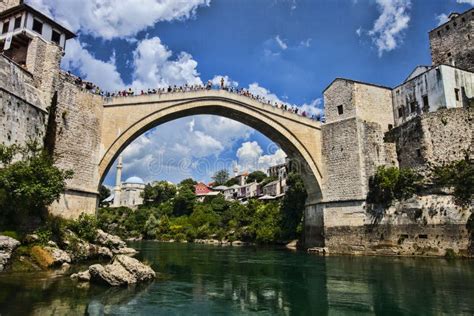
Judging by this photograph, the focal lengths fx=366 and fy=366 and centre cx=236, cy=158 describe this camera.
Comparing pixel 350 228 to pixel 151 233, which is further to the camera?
pixel 151 233

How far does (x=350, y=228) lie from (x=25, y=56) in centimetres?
1793

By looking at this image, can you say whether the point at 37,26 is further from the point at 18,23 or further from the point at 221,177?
the point at 221,177

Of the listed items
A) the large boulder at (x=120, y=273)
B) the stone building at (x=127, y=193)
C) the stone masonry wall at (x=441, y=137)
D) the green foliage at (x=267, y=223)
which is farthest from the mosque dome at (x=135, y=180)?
the large boulder at (x=120, y=273)

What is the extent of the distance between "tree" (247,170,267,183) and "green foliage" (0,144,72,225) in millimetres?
49217

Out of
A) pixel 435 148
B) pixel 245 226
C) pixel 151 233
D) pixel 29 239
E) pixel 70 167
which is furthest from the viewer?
pixel 151 233

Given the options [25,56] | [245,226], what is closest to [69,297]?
[25,56]

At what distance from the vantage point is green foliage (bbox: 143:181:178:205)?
53312mm

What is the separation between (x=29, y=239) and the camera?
1137 centimetres

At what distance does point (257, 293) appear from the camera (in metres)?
9.25

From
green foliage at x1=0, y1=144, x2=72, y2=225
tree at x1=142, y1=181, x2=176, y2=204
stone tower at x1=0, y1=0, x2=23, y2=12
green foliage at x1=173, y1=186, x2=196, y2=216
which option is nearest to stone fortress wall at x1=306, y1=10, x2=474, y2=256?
green foliage at x1=0, y1=144, x2=72, y2=225

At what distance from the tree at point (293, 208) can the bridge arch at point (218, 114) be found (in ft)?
10.9

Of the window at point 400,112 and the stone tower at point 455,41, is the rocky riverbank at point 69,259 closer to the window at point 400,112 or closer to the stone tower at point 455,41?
the window at point 400,112

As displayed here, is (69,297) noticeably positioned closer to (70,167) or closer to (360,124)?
(70,167)

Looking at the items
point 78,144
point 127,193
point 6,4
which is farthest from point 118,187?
point 78,144
